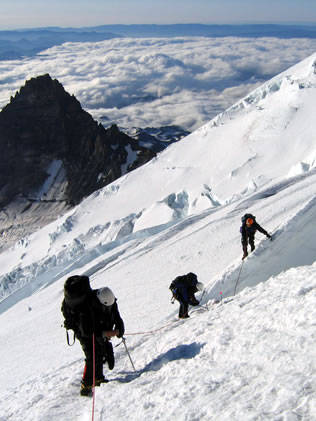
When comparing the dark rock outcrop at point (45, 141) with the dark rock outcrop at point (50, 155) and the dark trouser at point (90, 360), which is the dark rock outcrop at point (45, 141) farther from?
the dark trouser at point (90, 360)

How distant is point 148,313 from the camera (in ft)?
33.5

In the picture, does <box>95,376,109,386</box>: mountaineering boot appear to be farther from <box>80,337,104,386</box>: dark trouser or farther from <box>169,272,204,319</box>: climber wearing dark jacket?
<box>169,272,204,319</box>: climber wearing dark jacket

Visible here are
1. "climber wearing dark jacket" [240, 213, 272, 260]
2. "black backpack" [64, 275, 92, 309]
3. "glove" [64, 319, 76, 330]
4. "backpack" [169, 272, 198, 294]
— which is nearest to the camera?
"black backpack" [64, 275, 92, 309]

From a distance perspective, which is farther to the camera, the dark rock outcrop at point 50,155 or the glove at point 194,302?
the dark rock outcrop at point 50,155

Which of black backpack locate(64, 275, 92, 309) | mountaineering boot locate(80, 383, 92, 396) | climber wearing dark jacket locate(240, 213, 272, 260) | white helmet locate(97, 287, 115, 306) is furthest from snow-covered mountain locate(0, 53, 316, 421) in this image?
black backpack locate(64, 275, 92, 309)

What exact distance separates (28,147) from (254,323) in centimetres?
11534

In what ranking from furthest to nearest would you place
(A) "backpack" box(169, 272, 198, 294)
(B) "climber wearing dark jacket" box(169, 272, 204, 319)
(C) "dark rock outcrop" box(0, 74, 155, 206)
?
(C) "dark rock outcrop" box(0, 74, 155, 206) < (A) "backpack" box(169, 272, 198, 294) < (B) "climber wearing dark jacket" box(169, 272, 204, 319)

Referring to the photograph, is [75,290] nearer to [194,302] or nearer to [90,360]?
[90,360]

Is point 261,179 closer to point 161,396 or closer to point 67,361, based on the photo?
point 67,361

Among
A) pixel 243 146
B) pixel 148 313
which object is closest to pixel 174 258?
pixel 148 313

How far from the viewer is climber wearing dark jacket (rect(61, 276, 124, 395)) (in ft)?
17.7

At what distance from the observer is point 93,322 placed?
5578 mm

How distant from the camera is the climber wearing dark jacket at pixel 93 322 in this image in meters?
5.40

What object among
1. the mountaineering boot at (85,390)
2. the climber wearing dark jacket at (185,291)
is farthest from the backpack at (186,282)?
the mountaineering boot at (85,390)
